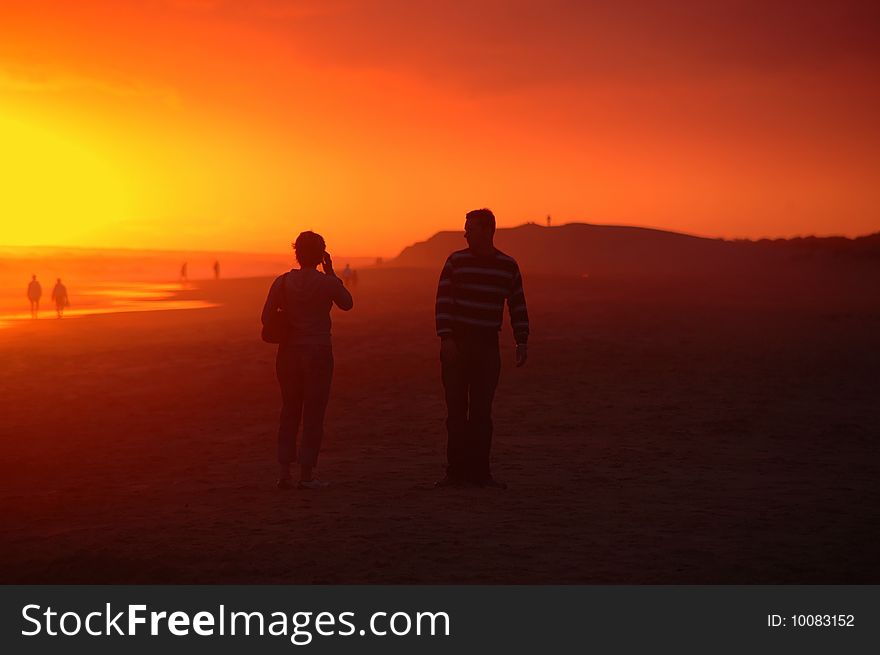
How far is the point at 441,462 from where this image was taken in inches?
405

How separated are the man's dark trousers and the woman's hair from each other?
4.57 ft

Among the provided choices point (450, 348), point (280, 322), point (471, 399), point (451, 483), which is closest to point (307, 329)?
point (280, 322)

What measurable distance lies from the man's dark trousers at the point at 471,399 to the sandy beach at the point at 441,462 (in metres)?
0.33

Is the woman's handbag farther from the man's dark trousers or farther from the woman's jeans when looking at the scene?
the man's dark trousers

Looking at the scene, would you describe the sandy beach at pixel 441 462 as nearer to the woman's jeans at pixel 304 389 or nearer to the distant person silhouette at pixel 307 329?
the woman's jeans at pixel 304 389

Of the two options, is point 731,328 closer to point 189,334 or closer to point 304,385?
point 189,334

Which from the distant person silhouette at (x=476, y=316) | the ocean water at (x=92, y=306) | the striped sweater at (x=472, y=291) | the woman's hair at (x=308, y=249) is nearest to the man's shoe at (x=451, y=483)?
the distant person silhouette at (x=476, y=316)

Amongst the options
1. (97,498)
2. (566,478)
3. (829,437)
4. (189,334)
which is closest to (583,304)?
(189,334)

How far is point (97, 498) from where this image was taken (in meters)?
8.64

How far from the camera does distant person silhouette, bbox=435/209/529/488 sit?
841 centimetres

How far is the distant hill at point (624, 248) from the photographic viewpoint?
88125mm

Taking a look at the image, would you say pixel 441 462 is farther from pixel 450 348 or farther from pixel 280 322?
pixel 280 322

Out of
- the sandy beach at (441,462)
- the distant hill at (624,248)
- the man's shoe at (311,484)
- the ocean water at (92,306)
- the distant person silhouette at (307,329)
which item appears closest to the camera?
the sandy beach at (441,462)

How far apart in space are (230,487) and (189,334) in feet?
50.3
